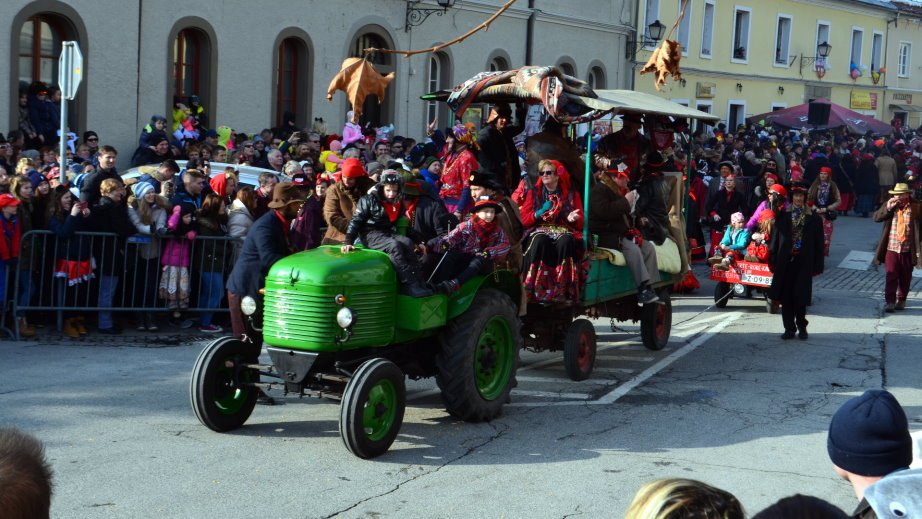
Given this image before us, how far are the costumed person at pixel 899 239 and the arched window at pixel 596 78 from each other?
685 inches

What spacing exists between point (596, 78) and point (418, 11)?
32.1ft

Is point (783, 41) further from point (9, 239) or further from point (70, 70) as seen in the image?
point (9, 239)

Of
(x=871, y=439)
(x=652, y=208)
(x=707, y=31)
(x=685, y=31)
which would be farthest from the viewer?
(x=707, y=31)

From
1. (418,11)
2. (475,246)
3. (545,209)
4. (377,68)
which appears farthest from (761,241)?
(418,11)

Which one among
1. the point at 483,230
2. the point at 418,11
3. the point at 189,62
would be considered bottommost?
the point at 483,230

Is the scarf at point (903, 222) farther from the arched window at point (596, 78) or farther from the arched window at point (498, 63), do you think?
the arched window at point (596, 78)

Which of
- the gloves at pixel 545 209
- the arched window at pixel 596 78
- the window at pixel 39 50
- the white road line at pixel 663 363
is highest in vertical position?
the arched window at pixel 596 78

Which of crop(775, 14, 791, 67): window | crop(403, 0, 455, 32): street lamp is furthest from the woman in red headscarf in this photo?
crop(775, 14, 791, 67): window

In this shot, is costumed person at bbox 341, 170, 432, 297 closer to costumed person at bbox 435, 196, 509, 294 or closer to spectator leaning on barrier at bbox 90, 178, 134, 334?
costumed person at bbox 435, 196, 509, 294

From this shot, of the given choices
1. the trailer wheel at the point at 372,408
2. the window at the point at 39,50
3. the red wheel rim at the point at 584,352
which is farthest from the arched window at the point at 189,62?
the trailer wheel at the point at 372,408

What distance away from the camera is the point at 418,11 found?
83.3ft

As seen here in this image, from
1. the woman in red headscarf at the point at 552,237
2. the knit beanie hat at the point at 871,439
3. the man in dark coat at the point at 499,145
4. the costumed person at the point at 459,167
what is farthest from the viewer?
Result: the man in dark coat at the point at 499,145

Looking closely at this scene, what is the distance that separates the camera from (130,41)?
1920cm

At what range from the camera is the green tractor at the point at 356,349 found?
8289 millimetres
